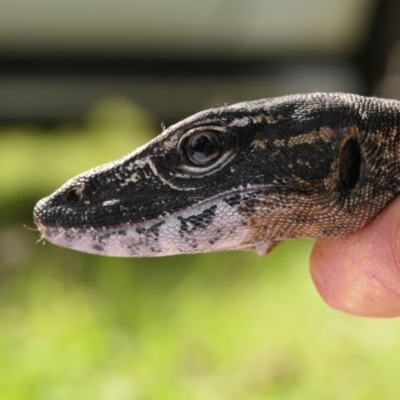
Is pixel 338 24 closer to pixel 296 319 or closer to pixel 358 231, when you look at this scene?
pixel 296 319

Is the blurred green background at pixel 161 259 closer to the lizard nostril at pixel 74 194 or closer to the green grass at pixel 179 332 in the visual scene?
the green grass at pixel 179 332

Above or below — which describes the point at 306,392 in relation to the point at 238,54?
below

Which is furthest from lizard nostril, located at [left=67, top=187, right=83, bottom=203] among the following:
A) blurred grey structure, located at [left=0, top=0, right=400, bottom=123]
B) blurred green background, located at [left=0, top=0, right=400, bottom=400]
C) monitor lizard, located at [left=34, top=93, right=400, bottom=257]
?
blurred grey structure, located at [left=0, top=0, right=400, bottom=123]

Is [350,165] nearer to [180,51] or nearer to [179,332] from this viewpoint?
[179,332]

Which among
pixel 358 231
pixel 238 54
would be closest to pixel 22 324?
pixel 358 231

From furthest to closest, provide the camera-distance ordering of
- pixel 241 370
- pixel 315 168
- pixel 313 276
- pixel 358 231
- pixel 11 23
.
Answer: pixel 11 23 → pixel 241 370 → pixel 313 276 → pixel 358 231 → pixel 315 168

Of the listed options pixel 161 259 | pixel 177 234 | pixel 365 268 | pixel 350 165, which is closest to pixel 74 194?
pixel 177 234
